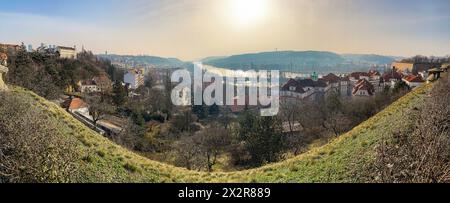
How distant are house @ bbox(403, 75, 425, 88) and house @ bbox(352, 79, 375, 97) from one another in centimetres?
97

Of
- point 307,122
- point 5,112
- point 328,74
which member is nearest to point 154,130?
point 307,122

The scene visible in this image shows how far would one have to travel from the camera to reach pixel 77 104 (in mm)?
8172

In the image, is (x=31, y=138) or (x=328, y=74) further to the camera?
(x=328, y=74)

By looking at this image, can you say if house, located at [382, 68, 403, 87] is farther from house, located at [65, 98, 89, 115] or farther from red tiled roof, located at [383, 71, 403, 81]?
house, located at [65, 98, 89, 115]

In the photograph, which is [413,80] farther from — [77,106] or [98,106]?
[77,106]

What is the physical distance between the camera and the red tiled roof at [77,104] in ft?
25.6

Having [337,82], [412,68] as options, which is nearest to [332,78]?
[337,82]

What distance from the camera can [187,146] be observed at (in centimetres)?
1055

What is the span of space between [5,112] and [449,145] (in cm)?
420

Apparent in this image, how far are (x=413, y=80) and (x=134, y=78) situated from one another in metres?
5.76

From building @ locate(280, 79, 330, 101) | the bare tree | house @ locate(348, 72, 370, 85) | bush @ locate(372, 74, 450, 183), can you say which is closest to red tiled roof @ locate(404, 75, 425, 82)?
house @ locate(348, 72, 370, 85)

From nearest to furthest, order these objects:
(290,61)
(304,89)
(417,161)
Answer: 1. (417,161)
2. (290,61)
3. (304,89)
